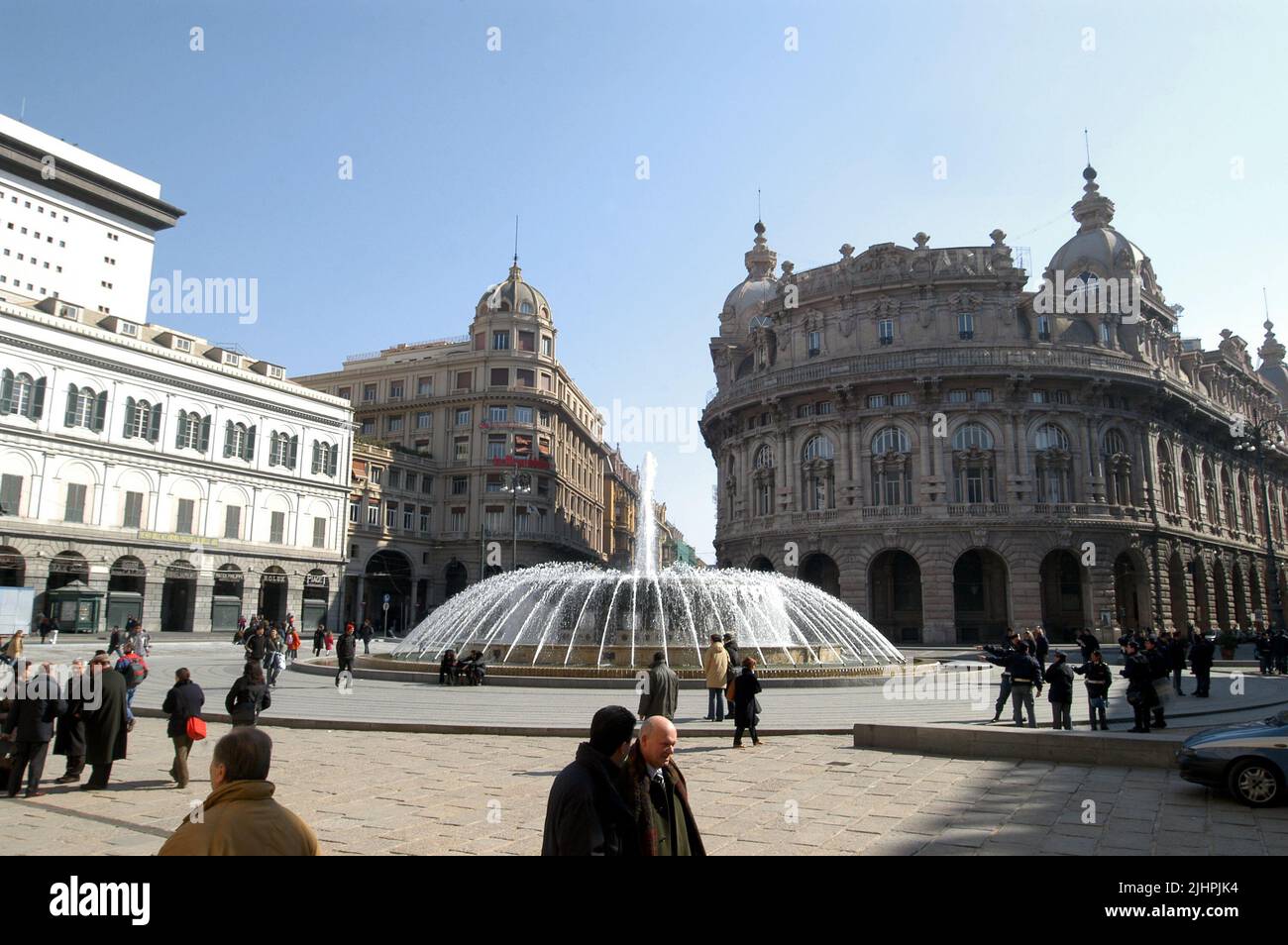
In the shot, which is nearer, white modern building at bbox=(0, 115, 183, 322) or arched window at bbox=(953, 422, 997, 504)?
arched window at bbox=(953, 422, 997, 504)

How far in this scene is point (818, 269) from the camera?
5084cm

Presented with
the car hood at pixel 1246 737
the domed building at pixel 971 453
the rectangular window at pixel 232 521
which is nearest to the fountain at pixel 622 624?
the car hood at pixel 1246 737

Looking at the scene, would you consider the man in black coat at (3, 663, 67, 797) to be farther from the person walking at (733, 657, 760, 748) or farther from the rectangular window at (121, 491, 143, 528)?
the rectangular window at (121, 491, 143, 528)

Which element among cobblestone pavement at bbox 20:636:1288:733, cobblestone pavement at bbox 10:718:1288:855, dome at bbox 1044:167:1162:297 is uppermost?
dome at bbox 1044:167:1162:297

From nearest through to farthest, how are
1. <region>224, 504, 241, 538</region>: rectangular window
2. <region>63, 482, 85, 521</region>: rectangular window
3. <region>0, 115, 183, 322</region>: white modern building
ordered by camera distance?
<region>63, 482, 85, 521</region>: rectangular window
<region>224, 504, 241, 538</region>: rectangular window
<region>0, 115, 183, 322</region>: white modern building

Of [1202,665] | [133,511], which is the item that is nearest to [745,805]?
[1202,665]

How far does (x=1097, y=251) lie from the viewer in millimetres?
54312

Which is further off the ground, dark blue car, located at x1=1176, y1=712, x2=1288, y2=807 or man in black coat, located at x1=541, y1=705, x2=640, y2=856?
man in black coat, located at x1=541, y1=705, x2=640, y2=856

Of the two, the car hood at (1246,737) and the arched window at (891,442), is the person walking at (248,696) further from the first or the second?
the arched window at (891,442)

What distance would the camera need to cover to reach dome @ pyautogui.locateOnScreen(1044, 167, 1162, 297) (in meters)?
53.6

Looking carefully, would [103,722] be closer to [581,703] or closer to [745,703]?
[745,703]

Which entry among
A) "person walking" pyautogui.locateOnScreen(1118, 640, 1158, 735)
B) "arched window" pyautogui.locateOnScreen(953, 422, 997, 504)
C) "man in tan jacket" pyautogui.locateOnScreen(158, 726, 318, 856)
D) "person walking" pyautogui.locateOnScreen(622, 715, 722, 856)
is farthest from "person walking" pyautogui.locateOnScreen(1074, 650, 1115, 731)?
"arched window" pyautogui.locateOnScreen(953, 422, 997, 504)

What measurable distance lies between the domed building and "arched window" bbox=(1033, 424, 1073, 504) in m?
0.12
